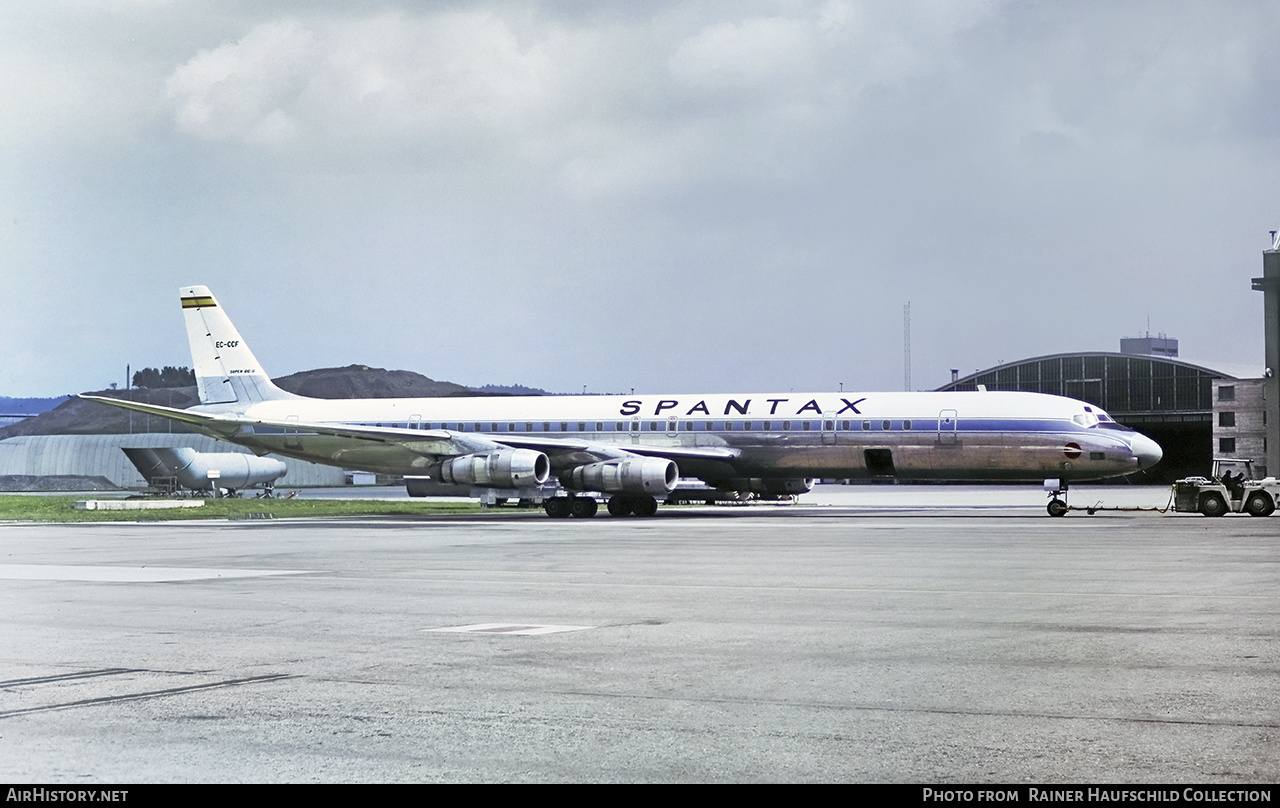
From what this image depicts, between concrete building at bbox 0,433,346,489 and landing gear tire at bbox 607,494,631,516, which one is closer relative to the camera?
landing gear tire at bbox 607,494,631,516

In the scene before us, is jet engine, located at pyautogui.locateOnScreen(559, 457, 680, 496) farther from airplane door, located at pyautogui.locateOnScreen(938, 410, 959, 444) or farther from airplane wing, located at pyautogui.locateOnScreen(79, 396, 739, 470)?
airplane door, located at pyautogui.locateOnScreen(938, 410, 959, 444)

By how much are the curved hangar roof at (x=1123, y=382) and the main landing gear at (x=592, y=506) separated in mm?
51265

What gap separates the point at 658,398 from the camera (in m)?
47.9

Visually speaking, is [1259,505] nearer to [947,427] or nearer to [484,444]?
[947,427]

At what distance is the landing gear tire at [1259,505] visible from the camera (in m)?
41.5

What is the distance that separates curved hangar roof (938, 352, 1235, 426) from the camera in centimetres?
9038

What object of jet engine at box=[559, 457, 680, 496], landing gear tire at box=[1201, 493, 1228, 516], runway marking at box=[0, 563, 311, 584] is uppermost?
jet engine at box=[559, 457, 680, 496]

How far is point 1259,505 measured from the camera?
4178 centimetres

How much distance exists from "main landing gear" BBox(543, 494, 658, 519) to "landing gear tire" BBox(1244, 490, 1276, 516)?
→ 18.7 metres

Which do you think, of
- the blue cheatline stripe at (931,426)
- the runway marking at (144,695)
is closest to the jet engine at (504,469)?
the blue cheatline stripe at (931,426)

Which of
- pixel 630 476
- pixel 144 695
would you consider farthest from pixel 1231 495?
pixel 144 695

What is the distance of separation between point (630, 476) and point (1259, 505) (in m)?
19.3

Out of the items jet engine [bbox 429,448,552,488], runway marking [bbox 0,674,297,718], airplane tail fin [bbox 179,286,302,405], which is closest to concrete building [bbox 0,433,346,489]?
airplane tail fin [bbox 179,286,302,405]

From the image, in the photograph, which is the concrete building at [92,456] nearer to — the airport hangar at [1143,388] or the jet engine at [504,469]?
the airport hangar at [1143,388]
